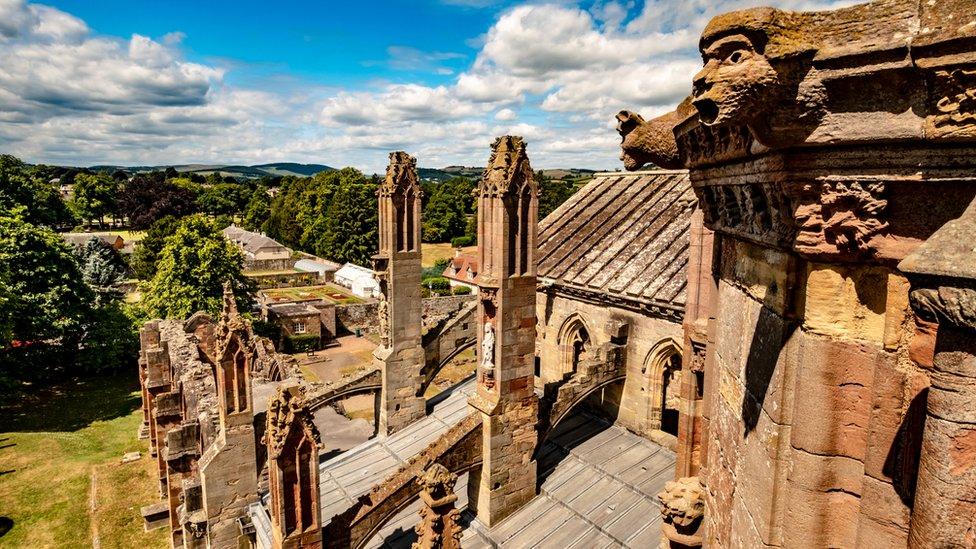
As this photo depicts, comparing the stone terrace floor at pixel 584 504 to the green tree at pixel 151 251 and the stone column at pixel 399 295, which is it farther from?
the green tree at pixel 151 251

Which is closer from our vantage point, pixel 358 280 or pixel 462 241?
pixel 358 280

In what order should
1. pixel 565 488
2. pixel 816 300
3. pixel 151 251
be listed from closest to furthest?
pixel 816 300, pixel 565 488, pixel 151 251

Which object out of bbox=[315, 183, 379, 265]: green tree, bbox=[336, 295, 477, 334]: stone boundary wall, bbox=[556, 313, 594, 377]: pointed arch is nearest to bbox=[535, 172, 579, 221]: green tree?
bbox=[315, 183, 379, 265]: green tree

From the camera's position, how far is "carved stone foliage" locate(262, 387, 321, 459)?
975cm

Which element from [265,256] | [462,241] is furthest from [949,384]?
[462,241]

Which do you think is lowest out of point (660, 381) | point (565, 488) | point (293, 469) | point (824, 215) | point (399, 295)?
point (565, 488)

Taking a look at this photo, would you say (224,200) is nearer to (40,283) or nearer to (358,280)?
(358,280)

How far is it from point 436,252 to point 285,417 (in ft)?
237

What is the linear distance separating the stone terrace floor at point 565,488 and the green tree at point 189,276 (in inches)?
863

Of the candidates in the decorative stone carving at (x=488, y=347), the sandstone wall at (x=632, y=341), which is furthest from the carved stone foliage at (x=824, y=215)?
the sandstone wall at (x=632, y=341)

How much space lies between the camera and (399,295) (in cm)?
1736

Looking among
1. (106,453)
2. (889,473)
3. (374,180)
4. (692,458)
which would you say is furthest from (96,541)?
(374,180)

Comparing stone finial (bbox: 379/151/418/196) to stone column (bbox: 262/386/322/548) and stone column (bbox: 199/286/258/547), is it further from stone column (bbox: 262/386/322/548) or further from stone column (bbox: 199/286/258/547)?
stone column (bbox: 262/386/322/548)

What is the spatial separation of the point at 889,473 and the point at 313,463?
29.5 ft
